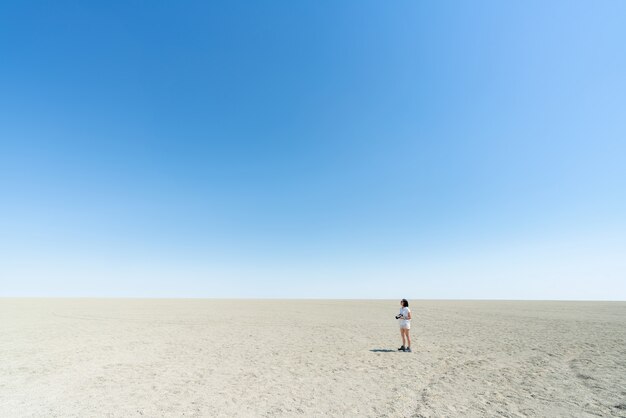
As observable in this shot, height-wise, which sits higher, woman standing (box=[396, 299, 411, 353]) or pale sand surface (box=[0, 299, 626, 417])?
woman standing (box=[396, 299, 411, 353])

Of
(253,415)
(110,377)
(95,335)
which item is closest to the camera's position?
(253,415)

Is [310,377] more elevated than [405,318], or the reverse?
[405,318]

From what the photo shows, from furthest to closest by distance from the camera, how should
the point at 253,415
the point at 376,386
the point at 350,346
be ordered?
the point at 350,346
the point at 376,386
the point at 253,415

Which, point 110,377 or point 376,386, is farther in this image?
point 110,377

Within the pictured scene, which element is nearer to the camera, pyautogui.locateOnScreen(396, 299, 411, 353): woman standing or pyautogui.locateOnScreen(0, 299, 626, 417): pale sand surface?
pyautogui.locateOnScreen(0, 299, 626, 417): pale sand surface

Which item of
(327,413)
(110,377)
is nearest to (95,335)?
(110,377)

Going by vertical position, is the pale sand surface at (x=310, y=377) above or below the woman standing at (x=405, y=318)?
below

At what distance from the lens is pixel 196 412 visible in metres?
6.68

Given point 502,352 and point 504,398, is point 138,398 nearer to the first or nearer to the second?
point 504,398

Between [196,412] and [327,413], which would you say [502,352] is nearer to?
[327,413]

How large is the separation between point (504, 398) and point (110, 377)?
11070 mm

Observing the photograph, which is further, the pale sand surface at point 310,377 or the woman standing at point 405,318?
the woman standing at point 405,318

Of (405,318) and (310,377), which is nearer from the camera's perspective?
(310,377)

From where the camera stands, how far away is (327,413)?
6625mm
